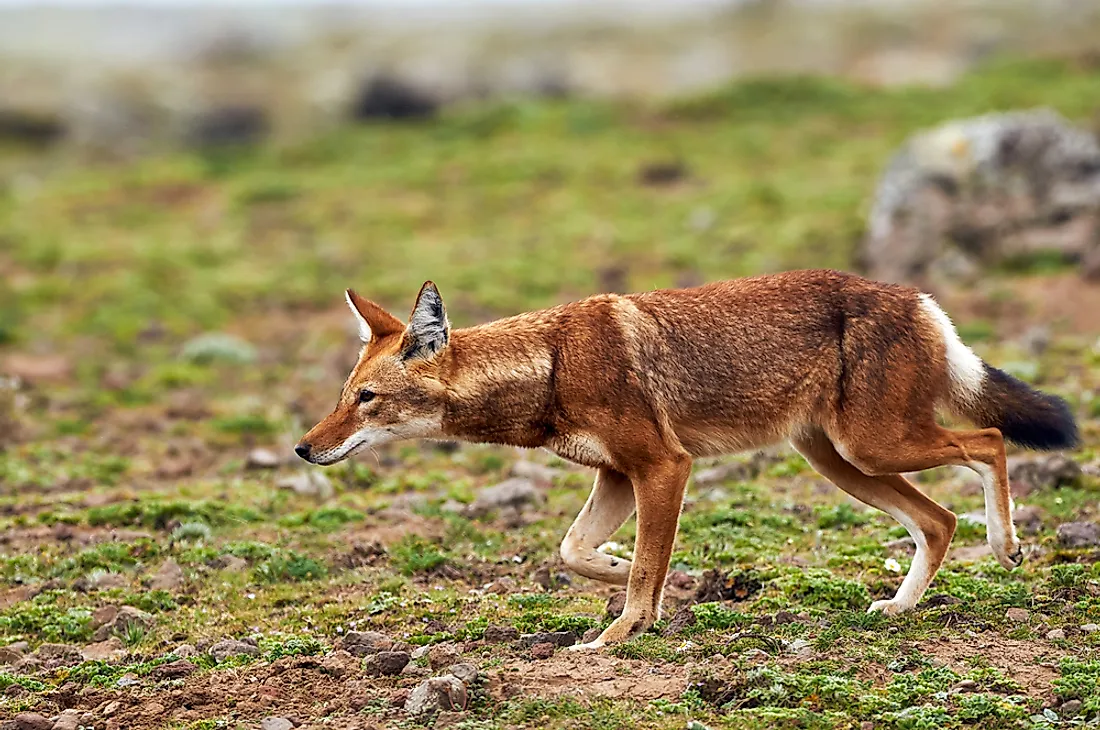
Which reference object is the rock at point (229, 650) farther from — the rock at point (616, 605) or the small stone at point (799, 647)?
the small stone at point (799, 647)

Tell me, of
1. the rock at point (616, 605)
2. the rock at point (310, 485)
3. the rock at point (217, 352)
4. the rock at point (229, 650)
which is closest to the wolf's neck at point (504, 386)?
the rock at point (616, 605)

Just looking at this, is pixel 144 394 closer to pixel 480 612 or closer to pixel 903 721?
pixel 480 612

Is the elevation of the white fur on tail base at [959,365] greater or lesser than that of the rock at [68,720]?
greater

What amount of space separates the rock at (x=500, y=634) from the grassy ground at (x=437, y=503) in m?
0.15

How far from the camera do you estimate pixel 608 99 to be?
1298 inches

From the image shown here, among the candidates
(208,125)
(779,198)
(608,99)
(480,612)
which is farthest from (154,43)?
(480,612)

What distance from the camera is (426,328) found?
786 cm

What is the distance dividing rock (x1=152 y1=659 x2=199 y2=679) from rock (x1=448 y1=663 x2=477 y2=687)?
5.23 ft

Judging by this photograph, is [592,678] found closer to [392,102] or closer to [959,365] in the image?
[959,365]

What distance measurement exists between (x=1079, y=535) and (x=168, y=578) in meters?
6.21

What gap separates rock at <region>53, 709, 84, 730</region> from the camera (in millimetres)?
6383

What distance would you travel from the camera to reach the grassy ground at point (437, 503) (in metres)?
6.61

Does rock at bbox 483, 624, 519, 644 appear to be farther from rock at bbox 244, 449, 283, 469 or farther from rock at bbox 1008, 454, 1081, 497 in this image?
rock at bbox 244, 449, 283, 469

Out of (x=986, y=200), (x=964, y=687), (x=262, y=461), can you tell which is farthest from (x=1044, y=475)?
(x=986, y=200)
